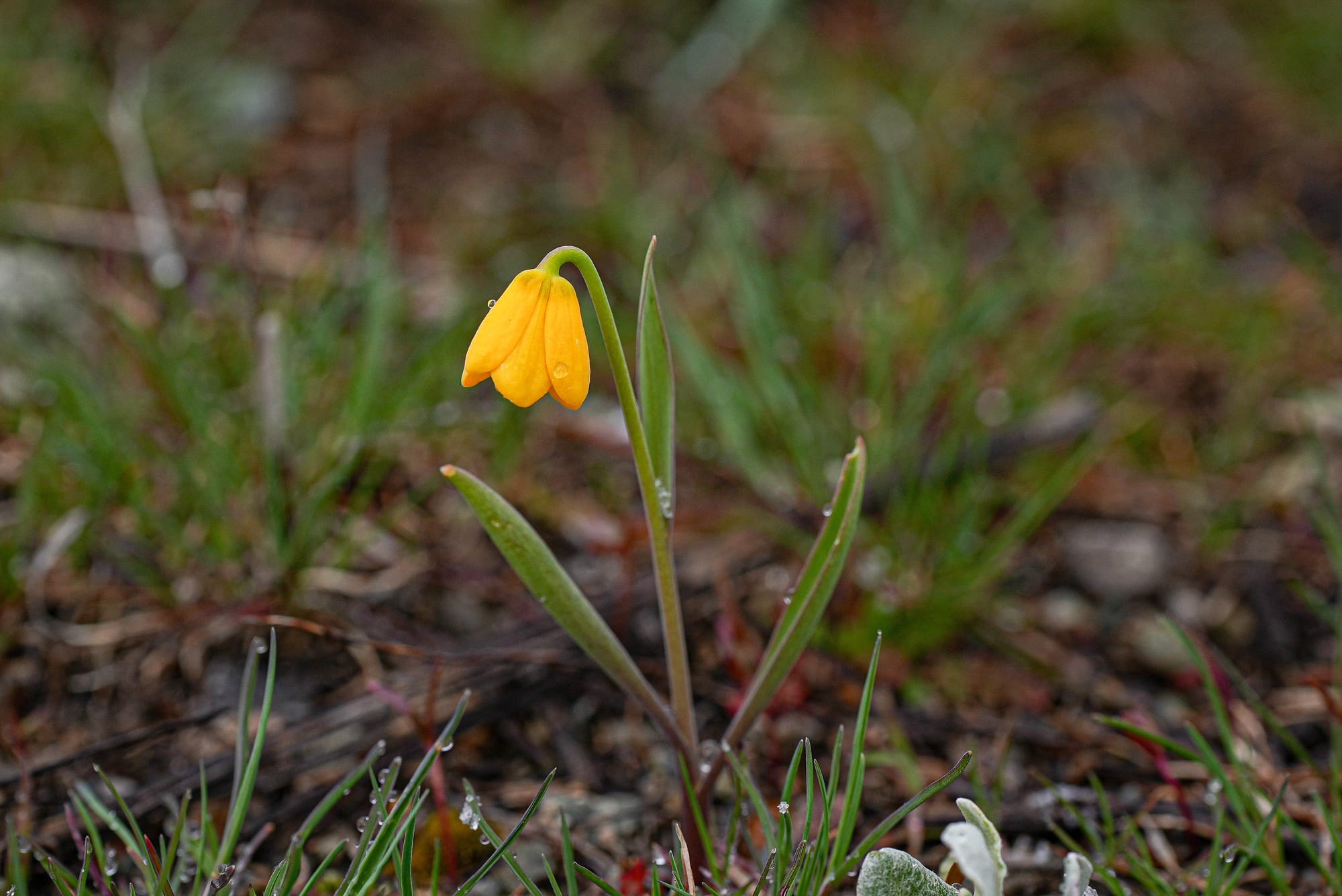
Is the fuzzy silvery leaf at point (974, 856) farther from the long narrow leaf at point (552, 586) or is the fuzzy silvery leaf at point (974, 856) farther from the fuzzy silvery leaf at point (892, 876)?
the long narrow leaf at point (552, 586)

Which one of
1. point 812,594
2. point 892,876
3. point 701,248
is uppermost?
point 701,248

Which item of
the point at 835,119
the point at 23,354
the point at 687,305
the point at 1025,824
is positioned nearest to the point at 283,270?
the point at 23,354

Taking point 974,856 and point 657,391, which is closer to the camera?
point 974,856

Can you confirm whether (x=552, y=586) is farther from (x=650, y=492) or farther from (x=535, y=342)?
(x=535, y=342)

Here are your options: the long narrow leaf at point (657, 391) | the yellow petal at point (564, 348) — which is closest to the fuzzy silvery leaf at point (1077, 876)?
the long narrow leaf at point (657, 391)

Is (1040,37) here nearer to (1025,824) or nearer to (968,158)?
(968,158)

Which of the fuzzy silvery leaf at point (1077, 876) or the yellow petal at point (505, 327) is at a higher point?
the yellow petal at point (505, 327)

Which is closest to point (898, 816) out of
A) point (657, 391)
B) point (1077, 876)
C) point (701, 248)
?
point (1077, 876)
